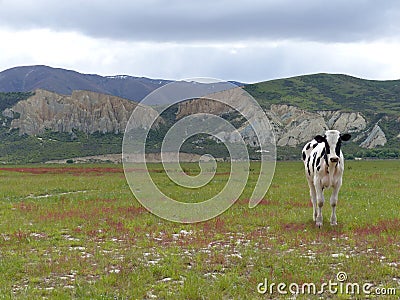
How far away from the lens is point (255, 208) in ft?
79.7

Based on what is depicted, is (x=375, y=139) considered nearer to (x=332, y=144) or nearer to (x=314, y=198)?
(x=314, y=198)

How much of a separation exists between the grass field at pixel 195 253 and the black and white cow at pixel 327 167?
2.93 ft

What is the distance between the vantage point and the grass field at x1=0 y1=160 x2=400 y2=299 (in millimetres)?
11031

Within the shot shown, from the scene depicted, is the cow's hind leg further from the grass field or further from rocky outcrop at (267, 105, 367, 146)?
rocky outcrop at (267, 105, 367, 146)

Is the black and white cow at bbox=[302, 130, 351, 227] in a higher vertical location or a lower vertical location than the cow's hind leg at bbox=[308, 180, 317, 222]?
higher

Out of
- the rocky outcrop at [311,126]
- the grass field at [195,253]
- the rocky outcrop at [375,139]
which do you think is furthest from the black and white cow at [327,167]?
the rocky outcrop at [311,126]

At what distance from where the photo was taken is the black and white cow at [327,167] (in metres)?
17.8

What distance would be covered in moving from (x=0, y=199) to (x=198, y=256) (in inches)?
810

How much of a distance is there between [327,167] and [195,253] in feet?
21.3

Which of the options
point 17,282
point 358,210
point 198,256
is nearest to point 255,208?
point 358,210

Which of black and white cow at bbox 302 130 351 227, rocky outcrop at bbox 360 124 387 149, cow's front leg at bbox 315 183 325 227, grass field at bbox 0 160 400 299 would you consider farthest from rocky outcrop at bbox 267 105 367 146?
cow's front leg at bbox 315 183 325 227

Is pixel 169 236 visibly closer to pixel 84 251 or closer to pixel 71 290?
pixel 84 251

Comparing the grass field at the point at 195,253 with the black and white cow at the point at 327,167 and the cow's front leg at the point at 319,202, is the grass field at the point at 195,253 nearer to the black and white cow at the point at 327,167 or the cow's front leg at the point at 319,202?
the cow's front leg at the point at 319,202

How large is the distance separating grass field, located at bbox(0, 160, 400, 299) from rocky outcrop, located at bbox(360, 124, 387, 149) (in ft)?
536
